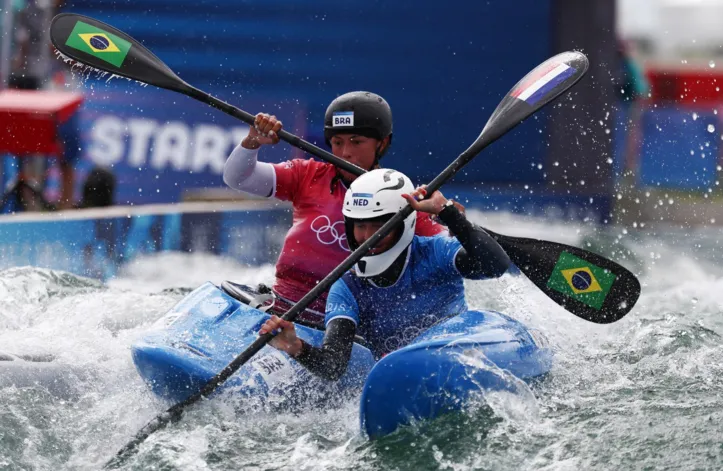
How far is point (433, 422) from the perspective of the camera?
427 cm

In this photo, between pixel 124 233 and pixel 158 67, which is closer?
pixel 158 67

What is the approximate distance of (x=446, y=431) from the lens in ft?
13.9

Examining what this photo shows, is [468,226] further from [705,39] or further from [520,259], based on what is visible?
[705,39]

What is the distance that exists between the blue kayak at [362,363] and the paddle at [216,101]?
0.32m

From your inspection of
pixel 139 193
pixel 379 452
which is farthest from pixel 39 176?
pixel 379 452

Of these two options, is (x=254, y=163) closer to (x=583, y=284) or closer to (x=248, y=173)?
(x=248, y=173)

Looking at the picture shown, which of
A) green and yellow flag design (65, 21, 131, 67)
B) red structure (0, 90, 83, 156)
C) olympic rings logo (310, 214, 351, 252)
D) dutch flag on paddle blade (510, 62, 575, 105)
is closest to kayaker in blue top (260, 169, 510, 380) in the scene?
olympic rings logo (310, 214, 351, 252)

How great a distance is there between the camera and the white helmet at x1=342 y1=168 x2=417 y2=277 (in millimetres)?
4578

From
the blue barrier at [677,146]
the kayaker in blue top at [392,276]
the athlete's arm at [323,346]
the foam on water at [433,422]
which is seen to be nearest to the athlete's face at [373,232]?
the kayaker in blue top at [392,276]

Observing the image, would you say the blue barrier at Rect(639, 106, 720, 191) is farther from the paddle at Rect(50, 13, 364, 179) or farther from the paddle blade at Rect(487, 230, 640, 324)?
the paddle at Rect(50, 13, 364, 179)

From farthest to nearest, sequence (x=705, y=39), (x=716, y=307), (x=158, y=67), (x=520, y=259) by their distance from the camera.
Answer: (x=705, y=39), (x=716, y=307), (x=158, y=67), (x=520, y=259)

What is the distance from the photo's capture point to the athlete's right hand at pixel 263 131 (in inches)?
205

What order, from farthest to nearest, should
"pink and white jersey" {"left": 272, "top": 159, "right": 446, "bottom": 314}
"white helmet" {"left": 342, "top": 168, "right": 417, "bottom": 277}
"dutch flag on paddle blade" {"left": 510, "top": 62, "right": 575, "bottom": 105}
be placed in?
"dutch flag on paddle blade" {"left": 510, "top": 62, "right": 575, "bottom": 105} < "pink and white jersey" {"left": 272, "top": 159, "right": 446, "bottom": 314} < "white helmet" {"left": 342, "top": 168, "right": 417, "bottom": 277}

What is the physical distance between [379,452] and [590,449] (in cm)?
78
